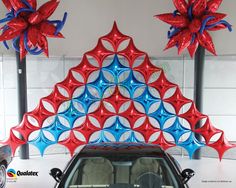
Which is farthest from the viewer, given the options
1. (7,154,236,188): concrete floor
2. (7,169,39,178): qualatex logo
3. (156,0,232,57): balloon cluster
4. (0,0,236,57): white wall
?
(0,0,236,57): white wall

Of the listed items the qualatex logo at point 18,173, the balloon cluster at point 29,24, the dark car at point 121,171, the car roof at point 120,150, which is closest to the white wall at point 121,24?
the balloon cluster at point 29,24

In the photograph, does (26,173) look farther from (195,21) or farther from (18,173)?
(195,21)

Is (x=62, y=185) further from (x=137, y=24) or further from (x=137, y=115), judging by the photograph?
(x=137, y=24)

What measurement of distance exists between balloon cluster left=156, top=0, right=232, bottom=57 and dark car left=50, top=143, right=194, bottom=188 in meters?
2.94

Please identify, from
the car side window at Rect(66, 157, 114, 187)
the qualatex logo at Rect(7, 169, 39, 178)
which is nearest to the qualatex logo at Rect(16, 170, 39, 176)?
the qualatex logo at Rect(7, 169, 39, 178)

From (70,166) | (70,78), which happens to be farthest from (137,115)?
(70,166)

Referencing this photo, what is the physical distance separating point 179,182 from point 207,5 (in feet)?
11.9

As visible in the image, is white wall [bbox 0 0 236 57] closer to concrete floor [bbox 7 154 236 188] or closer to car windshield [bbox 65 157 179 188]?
concrete floor [bbox 7 154 236 188]

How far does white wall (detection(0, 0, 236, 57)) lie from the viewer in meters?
7.05

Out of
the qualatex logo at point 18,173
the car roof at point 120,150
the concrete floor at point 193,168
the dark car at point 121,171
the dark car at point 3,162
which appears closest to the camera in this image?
the dark car at point 121,171

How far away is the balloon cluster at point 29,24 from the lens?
500 centimetres

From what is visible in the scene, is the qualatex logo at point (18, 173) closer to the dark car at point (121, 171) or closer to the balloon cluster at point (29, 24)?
the balloon cluster at point (29, 24)

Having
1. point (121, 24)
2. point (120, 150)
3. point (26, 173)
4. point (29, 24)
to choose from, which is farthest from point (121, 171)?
point (121, 24)

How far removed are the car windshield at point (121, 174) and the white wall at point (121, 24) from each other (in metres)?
4.75
